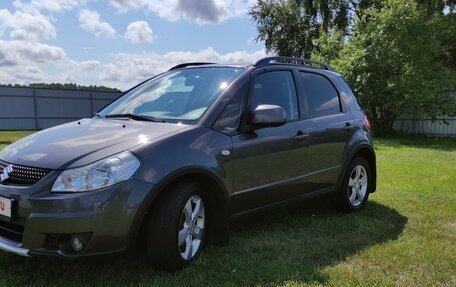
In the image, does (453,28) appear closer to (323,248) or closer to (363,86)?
(363,86)

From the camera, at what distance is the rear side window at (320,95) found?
510cm

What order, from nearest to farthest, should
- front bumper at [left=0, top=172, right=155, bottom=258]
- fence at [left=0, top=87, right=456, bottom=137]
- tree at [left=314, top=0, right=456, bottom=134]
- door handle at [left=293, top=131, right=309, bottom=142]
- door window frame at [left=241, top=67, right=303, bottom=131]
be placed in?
front bumper at [left=0, top=172, right=155, bottom=258] → door window frame at [left=241, top=67, right=303, bottom=131] → door handle at [left=293, top=131, right=309, bottom=142] → tree at [left=314, top=0, right=456, bottom=134] → fence at [left=0, top=87, right=456, bottom=137]

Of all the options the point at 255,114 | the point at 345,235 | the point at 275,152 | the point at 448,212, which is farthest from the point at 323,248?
the point at 448,212

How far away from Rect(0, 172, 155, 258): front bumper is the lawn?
33 centimetres

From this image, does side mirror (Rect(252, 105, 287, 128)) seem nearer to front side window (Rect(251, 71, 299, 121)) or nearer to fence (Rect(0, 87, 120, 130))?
front side window (Rect(251, 71, 299, 121))

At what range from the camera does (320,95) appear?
532cm

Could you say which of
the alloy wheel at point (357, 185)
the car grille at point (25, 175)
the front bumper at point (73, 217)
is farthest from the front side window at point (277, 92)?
Result: the car grille at point (25, 175)

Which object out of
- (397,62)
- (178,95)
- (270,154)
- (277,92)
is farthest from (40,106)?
(270,154)

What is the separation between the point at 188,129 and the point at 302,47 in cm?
2969

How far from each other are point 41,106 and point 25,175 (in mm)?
29631

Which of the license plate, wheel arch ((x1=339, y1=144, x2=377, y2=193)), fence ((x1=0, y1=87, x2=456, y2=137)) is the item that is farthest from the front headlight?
fence ((x1=0, y1=87, x2=456, y2=137))

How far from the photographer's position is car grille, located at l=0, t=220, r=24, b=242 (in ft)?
10.6

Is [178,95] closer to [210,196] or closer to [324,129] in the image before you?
[210,196]

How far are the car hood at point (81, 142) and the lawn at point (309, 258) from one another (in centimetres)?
82
